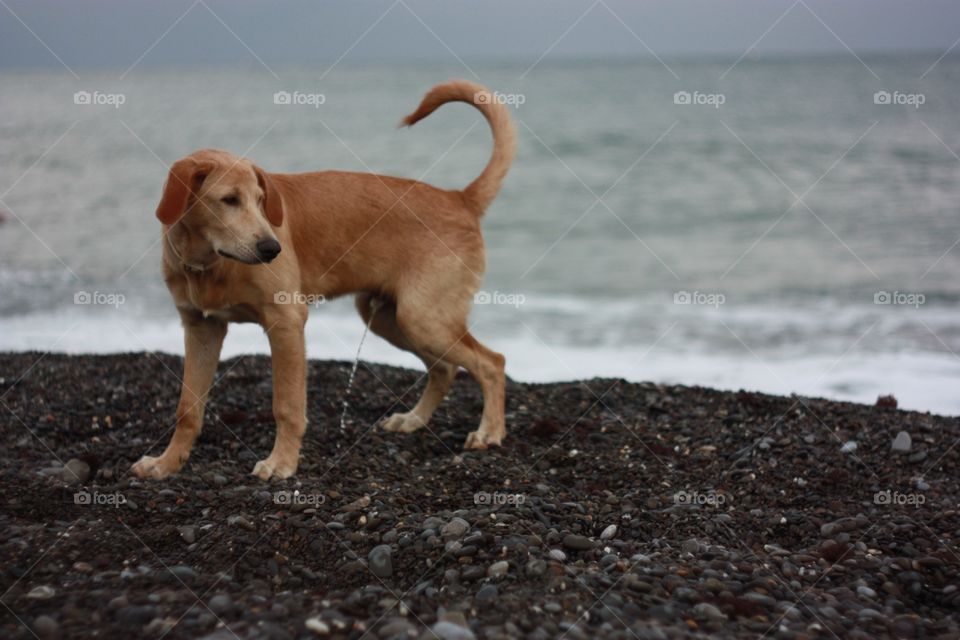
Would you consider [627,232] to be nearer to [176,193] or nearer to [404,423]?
[404,423]

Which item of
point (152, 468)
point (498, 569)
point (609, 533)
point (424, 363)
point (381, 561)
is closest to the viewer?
point (498, 569)

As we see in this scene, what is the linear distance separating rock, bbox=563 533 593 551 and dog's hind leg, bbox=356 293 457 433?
2499mm

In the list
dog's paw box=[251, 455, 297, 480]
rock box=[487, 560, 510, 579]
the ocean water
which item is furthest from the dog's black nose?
the ocean water

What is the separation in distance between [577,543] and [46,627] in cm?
226

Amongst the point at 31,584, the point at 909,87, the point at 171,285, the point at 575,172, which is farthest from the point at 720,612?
the point at 909,87

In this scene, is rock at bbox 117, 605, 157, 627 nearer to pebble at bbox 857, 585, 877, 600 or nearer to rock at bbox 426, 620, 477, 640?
rock at bbox 426, 620, 477, 640

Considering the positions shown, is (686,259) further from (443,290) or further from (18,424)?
(18,424)

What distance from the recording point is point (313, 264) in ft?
19.7

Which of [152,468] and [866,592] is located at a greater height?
[152,468]

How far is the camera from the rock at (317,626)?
10.7ft

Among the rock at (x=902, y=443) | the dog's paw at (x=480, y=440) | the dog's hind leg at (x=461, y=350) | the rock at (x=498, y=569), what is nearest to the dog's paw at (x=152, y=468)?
the dog's hind leg at (x=461, y=350)

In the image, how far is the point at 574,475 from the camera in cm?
575

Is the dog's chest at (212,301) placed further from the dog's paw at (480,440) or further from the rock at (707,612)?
the rock at (707,612)

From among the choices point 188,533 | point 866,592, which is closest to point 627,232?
point 866,592
